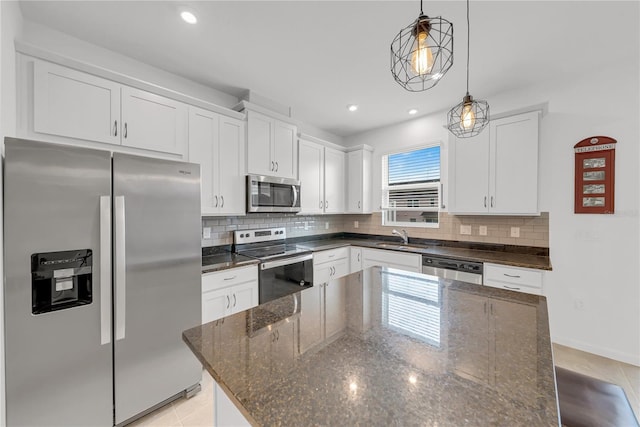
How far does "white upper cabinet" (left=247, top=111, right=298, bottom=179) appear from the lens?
2.70m

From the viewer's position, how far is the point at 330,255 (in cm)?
336

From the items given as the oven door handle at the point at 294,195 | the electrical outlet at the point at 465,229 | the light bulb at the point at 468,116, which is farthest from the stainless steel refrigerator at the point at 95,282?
the electrical outlet at the point at 465,229

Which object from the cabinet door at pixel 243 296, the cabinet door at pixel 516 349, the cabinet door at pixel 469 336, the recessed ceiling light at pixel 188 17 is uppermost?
the recessed ceiling light at pixel 188 17

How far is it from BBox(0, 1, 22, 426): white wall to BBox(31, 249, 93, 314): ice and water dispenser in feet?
0.38

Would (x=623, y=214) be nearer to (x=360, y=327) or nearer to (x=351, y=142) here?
(x=360, y=327)

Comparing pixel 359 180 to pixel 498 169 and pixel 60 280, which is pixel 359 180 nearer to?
pixel 498 169

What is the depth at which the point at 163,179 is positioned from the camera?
1.69 meters

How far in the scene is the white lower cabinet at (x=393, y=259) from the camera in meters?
2.97

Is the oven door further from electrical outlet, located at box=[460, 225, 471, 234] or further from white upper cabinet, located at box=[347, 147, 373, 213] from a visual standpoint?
electrical outlet, located at box=[460, 225, 471, 234]

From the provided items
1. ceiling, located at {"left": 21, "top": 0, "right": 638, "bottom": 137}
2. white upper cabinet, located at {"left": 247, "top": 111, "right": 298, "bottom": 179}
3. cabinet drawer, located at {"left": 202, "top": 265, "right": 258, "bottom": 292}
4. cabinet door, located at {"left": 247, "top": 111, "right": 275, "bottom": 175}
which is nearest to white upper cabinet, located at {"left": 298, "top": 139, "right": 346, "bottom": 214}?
white upper cabinet, located at {"left": 247, "top": 111, "right": 298, "bottom": 179}

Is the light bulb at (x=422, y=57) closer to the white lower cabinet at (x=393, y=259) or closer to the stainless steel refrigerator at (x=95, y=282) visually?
the stainless steel refrigerator at (x=95, y=282)

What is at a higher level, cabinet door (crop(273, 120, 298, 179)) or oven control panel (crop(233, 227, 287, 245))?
cabinet door (crop(273, 120, 298, 179))

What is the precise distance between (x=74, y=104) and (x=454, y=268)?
351cm

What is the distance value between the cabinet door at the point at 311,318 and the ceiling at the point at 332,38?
1815 millimetres
